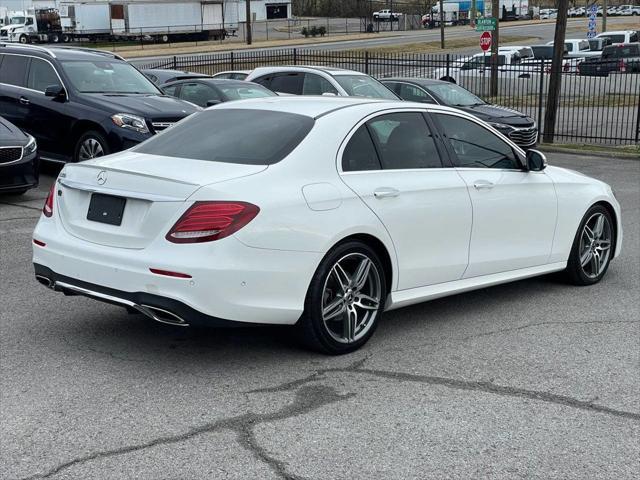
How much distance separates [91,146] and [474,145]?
7.01 meters

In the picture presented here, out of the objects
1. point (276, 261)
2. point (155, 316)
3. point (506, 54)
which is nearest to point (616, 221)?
point (276, 261)

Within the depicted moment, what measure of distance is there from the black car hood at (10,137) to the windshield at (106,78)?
1.73 meters

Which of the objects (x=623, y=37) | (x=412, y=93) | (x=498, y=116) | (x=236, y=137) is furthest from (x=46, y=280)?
(x=623, y=37)

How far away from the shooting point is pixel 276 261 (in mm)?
5207

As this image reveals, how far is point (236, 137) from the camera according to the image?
593 centimetres

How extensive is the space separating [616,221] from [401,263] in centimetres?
299

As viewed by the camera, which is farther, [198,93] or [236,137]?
[198,93]

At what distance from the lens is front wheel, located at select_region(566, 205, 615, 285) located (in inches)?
304

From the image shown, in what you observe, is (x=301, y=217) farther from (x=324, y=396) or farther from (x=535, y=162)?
(x=535, y=162)

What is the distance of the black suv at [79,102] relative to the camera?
12336mm

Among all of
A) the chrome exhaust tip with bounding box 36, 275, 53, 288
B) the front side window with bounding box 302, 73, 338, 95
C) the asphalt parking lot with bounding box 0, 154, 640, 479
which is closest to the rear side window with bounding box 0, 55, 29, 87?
the front side window with bounding box 302, 73, 338, 95

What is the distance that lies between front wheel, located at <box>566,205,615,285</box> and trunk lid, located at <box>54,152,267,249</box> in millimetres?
3409

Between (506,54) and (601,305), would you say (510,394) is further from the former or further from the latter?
(506,54)

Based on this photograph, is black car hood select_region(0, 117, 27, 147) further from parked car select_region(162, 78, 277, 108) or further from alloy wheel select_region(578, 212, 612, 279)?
alloy wheel select_region(578, 212, 612, 279)
